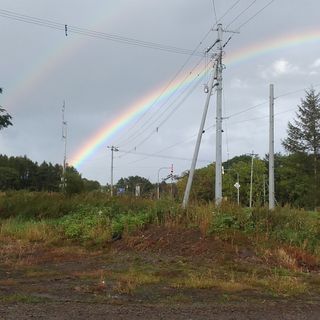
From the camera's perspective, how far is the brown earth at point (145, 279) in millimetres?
8484

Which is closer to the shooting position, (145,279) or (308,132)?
(145,279)

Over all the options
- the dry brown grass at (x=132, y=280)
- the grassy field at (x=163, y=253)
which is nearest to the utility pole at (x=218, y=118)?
the grassy field at (x=163, y=253)

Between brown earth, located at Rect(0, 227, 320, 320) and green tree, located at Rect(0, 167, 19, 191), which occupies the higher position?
green tree, located at Rect(0, 167, 19, 191)

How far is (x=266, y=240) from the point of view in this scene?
17.5m

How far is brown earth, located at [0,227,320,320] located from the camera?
848cm

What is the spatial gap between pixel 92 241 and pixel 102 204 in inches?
247

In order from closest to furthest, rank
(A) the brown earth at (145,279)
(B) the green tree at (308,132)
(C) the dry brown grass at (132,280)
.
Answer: (A) the brown earth at (145,279) → (C) the dry brown grass at (132,280) → (B) the green tree at (308,132)

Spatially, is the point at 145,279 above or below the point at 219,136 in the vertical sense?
below

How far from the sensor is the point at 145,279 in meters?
12.0

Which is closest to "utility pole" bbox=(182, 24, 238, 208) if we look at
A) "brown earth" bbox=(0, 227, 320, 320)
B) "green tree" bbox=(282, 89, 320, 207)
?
"brown earth" bbox=(0, 227, 320, 320)

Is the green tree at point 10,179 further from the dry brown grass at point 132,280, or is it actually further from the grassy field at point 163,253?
the dry brown grass at point 132,280

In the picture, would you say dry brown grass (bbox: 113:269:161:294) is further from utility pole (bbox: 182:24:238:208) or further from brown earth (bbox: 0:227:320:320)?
utility pole (bbox: 182:24:238:208)

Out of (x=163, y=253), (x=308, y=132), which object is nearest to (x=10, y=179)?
(x=308, y=132)

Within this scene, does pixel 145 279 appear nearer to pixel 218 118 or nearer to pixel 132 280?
pixel 132 280
